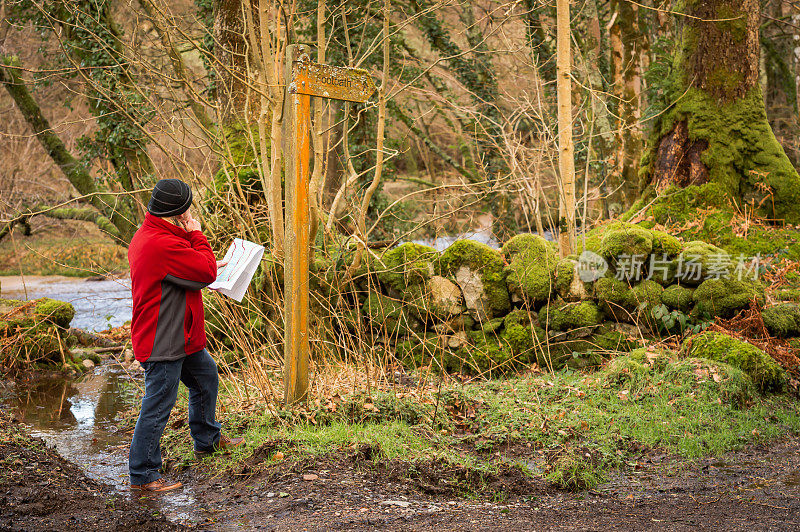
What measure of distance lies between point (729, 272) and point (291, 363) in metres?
4.44

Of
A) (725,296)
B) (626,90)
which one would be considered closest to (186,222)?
(725,296)

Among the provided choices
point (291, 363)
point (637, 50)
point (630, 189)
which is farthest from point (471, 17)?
point (291, 363)

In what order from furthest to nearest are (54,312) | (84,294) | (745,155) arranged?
1. (84,294)
2. (54,312)
3. (745,155)

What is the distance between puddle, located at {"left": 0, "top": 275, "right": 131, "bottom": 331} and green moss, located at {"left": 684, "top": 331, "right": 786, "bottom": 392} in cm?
828

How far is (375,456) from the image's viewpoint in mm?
4273

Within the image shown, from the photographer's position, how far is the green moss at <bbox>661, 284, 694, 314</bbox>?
6.51m

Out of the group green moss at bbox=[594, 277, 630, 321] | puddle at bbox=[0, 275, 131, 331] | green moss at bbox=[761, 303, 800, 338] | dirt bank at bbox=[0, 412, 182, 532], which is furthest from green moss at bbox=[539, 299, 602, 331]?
puddle at bbox=[0, 275, 131, 331]

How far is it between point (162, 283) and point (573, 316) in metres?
4.19

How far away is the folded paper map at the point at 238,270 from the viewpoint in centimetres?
435

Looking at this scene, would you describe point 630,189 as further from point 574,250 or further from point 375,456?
point 375,456

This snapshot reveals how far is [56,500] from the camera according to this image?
361 cm

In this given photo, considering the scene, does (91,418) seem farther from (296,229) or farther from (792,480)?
(792,480)

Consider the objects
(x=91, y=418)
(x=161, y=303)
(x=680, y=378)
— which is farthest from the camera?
(x=91, y=418)

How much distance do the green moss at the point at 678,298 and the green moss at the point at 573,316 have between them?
2.17ft
